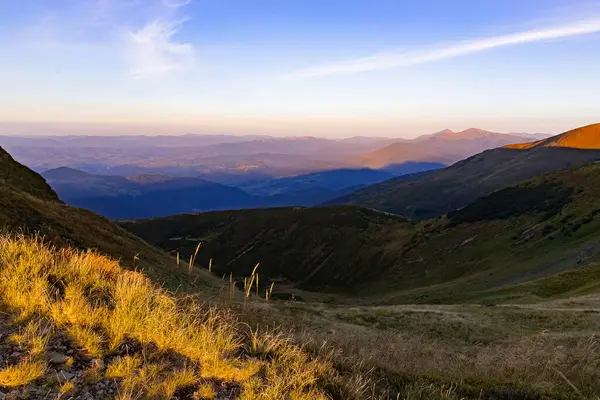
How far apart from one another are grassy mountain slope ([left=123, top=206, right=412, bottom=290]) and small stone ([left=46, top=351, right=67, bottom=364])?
75381 mm

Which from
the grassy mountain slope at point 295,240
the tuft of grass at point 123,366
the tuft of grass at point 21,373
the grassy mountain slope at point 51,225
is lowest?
the grassy mountain slope at point 295,240

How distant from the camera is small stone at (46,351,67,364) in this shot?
13.4 feet

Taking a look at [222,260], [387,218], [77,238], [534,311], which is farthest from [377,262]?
[77,238]

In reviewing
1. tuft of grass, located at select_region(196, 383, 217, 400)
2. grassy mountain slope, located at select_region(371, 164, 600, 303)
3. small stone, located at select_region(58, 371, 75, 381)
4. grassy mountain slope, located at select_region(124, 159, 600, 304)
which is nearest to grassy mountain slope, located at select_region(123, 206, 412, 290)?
grassy mountain slope, located at select_region(124, 159, 600, 304)

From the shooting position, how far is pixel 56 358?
4.11m

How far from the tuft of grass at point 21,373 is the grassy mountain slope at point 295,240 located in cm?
7573

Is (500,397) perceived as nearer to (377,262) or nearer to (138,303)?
(138,303)

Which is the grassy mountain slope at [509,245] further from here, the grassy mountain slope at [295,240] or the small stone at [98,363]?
the small stone at [98,363]

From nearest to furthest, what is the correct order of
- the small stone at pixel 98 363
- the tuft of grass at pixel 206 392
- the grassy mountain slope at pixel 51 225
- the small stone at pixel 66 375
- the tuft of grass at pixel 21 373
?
the tuft of grass at pixel 21 373, the small stone at pixel 66 375, the tuft of grass at pixel 206 392, the small stone at pixel 98 363, the grassy mountain slope at pixel 51 225

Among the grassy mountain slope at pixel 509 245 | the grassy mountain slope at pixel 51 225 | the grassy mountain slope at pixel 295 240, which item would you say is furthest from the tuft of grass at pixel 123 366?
the grassy mountain slope at pixel 295 240

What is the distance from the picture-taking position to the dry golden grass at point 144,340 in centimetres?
405

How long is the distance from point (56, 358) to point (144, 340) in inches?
35.2

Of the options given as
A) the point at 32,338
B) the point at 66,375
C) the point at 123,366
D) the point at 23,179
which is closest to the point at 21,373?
the point at 66,375

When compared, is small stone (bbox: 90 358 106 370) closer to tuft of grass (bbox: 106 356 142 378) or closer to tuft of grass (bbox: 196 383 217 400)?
tuft of grass (bbox: 106 356 142 378)
